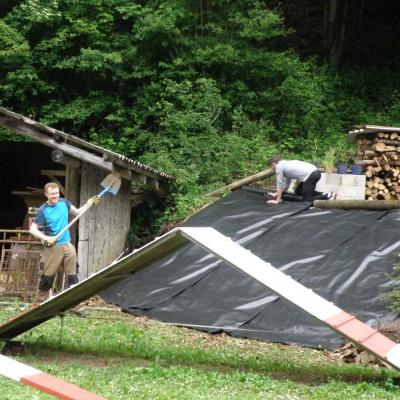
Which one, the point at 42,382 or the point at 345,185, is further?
the point at 345,185

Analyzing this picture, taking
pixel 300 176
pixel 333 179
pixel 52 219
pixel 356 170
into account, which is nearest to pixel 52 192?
pixel 52 219

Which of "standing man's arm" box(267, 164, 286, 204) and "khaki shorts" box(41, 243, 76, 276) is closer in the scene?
"khaki shorts" box(41, 243, 76, 276)

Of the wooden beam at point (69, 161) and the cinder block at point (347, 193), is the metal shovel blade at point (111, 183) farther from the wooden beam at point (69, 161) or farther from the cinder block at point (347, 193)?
the cinder block at point (347, 193)

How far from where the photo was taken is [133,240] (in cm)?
→ 1262

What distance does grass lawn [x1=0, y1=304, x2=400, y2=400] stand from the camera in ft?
18.5

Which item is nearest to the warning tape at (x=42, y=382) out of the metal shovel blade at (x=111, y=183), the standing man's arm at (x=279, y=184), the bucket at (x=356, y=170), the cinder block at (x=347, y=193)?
the metal shovel blade at (x=111, y=183)

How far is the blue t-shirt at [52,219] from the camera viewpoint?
8.82 meters

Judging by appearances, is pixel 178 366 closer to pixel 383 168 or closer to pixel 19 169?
pixel 383 168

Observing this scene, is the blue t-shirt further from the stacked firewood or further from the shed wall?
the stacked firewood

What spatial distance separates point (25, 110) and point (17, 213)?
7.56 ft

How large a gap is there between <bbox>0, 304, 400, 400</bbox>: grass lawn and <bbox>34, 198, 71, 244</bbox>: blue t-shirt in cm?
105

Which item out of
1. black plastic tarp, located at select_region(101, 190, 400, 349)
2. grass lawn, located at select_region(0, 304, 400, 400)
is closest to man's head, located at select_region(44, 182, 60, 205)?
grass lawn, located at select_region(0, 304, 400, 400)

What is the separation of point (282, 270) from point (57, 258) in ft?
9.26

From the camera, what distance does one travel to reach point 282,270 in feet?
31.7
